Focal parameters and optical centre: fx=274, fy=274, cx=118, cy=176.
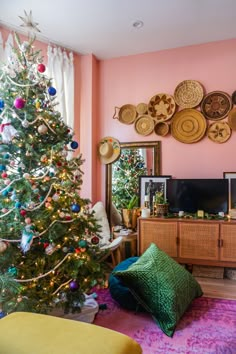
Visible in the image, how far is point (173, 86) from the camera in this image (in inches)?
151

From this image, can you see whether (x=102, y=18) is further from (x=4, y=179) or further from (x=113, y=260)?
(x=113, y=260)

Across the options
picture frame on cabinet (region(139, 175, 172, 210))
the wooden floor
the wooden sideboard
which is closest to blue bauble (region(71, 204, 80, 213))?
the wooden sideboard

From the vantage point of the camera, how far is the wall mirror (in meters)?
3.88

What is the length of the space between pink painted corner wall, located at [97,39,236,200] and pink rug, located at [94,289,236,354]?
174cm

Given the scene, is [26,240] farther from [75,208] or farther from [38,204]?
[75,208]

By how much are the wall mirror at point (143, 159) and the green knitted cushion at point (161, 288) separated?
1.67 meters

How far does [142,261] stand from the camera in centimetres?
246

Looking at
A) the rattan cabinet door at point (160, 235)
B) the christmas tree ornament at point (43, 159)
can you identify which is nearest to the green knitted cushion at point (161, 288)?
the rattan cabinet door at point (160, 235)

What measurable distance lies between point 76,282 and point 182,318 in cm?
95

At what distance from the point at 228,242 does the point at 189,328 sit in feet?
4.25

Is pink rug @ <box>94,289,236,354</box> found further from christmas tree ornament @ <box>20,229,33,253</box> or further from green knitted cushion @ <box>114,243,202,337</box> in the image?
christmas tree ornament @ <box>20,229,33,253</box>

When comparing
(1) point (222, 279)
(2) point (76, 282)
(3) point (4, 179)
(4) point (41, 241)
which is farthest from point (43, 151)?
(1) point (222, 279)

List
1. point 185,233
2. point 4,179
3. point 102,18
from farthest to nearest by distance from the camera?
point 185,233, point 102,18, point 4,179

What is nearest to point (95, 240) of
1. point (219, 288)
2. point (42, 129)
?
point (42, 129)
